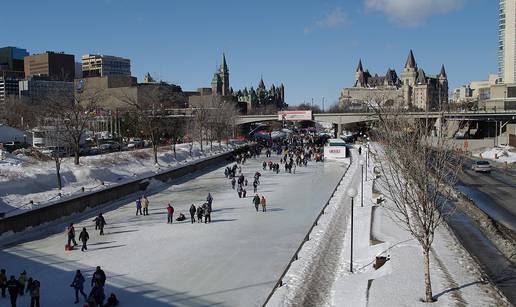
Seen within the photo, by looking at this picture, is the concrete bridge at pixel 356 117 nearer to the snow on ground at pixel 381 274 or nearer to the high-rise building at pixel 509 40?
the snow on ground at pixel 381 274

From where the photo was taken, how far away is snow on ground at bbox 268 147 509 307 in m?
13.8

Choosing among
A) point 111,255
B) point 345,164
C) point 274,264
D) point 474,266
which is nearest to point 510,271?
point 474,266

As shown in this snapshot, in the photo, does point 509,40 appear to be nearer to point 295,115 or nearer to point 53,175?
point 295,115

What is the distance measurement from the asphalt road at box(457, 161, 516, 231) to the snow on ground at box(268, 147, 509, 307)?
7001 mm

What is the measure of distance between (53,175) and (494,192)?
1164 inches

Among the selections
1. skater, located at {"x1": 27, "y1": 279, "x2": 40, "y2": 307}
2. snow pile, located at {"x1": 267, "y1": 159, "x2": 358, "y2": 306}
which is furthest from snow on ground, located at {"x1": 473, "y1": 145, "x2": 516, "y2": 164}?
skater, located at {"x1": 27, "y1": 279, "x2": 40, "y2": 307}

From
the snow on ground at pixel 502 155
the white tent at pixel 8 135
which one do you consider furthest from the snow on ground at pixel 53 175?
the snow on ground at pixel 502 155

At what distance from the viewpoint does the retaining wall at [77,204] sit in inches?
904

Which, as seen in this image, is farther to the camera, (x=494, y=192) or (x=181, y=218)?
(x=494, y=192)

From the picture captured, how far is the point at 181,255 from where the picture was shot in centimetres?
1886

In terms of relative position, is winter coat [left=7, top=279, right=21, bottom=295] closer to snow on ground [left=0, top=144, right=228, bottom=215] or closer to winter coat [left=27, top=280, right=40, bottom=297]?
winter coat [left=27, top=280, right=40, bottom=297]

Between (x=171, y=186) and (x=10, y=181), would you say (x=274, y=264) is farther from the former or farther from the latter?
(x=171, y=186)

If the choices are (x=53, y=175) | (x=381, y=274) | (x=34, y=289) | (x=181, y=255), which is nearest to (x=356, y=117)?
(x=53, y=175)

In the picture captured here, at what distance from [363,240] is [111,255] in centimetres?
1009
